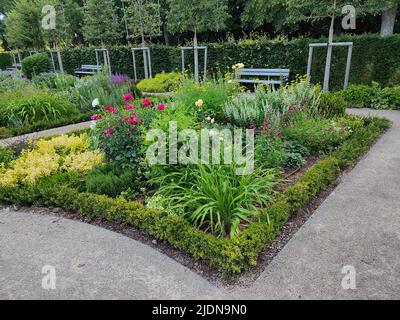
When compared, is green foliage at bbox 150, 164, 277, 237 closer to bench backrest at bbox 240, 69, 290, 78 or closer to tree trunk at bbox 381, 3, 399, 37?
bench backrest at bbox 240, 69, 290, 78

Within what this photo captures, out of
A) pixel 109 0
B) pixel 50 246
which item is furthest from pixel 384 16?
pixel 50 246

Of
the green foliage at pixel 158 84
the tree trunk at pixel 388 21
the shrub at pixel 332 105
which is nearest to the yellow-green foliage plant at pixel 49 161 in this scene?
the shrub at pixel 332 105

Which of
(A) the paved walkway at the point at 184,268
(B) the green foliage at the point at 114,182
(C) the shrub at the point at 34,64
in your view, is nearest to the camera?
(A) the paved walkway at the point at 184,268

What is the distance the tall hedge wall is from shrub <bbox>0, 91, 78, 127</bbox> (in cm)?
539

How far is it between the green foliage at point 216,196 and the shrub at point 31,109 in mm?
4953

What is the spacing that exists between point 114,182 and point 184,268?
1.46 metres

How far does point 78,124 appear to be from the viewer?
23.3 feet

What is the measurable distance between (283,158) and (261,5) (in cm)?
1309

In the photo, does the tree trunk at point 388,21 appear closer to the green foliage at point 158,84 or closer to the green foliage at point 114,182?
the green foliage at point 158,84

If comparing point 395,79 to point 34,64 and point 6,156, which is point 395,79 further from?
point 34,64

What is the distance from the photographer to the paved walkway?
86.4 inches

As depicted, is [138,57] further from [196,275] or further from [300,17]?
[196,275]

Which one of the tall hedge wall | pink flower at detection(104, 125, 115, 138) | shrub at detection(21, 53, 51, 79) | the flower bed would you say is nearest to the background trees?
the tall hedge wall

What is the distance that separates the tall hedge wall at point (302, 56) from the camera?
911cm
